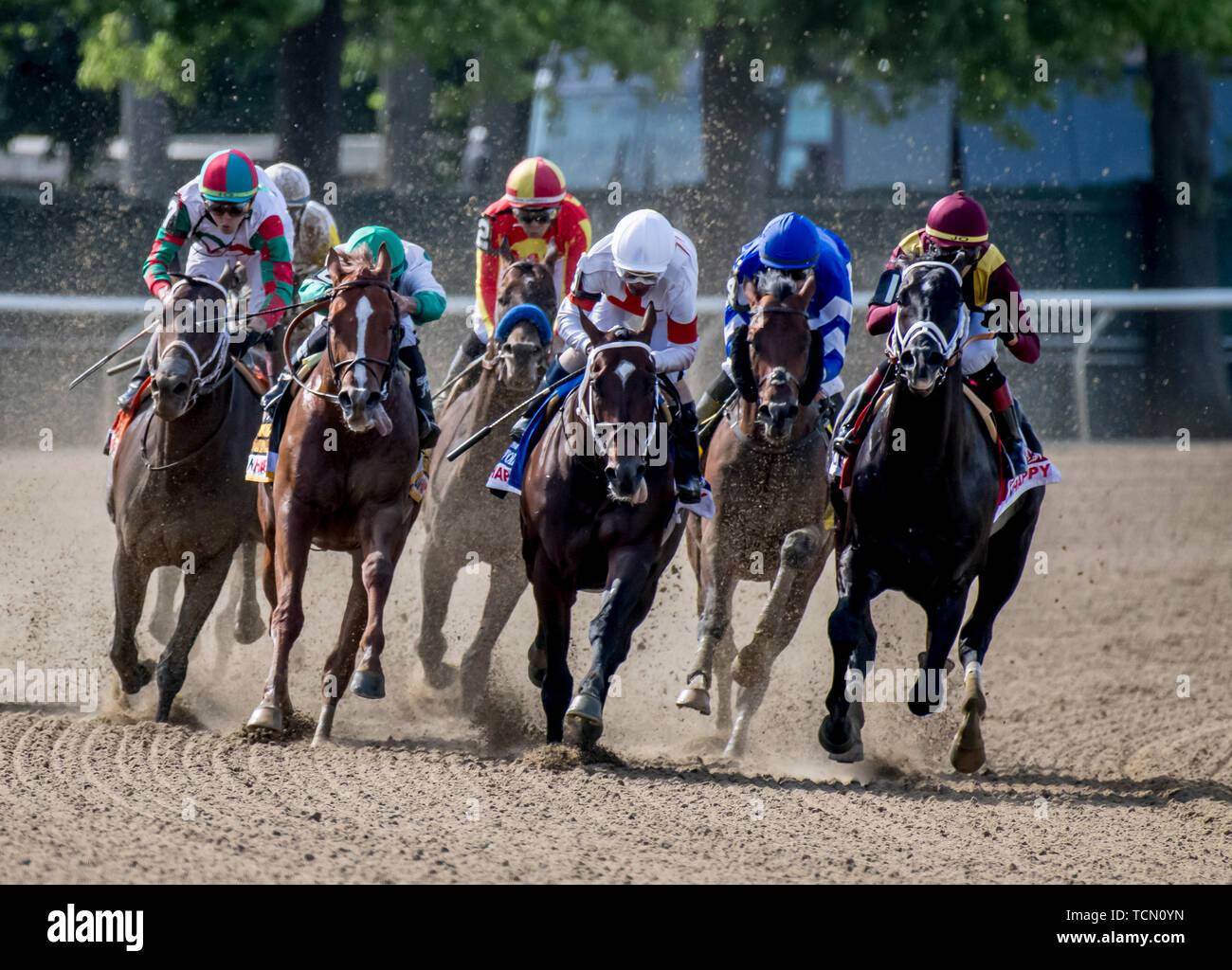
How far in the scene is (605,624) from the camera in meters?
6.25

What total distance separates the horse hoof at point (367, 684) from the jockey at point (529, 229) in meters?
2.31

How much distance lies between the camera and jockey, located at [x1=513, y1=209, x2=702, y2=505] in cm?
653

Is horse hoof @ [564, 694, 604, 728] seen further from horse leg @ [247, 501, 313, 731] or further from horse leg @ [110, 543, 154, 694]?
horse leg @ [110, 543, 154, 694]

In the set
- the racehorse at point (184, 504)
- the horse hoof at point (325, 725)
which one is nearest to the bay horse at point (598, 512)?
the horse hoof at point (325, 725)

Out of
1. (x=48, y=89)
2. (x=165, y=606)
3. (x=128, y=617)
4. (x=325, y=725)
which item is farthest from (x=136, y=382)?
(x=48, y=89)

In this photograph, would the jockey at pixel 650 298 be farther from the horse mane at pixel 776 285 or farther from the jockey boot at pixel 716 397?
the jockey boot at pixel 716 397

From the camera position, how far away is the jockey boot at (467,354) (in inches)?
349

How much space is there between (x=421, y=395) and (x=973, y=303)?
2.44 meters

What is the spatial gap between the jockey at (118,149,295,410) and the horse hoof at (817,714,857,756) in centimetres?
297

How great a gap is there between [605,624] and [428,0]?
34.8ft

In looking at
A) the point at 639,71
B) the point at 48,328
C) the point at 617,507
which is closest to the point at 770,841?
the point at 617,507

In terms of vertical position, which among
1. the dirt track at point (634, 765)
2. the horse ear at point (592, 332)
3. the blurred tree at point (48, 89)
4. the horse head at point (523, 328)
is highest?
the blurred tree at point (48, 89)
